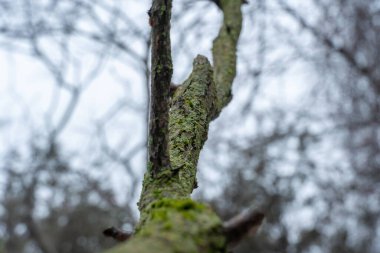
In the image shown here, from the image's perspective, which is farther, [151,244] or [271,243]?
[271,243]

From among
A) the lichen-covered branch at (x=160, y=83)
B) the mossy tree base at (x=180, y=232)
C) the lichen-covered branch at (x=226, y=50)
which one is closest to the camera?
the mossy tree base at (x=180, y=232)

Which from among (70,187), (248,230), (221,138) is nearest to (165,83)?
(248,230)

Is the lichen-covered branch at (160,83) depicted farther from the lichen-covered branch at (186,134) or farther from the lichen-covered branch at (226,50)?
the lichen-covered branch at (226,50)

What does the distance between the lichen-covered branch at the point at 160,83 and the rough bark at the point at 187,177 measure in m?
0.01

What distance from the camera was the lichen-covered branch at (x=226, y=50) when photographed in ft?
4.66

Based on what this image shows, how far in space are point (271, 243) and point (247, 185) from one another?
0.86 meters

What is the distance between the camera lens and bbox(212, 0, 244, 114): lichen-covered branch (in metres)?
1.42

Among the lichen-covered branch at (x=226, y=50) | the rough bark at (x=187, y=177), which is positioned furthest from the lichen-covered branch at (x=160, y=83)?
the lichen-covered branch at (x=226, y=50)

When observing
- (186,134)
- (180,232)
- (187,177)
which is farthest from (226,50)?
(180,232)

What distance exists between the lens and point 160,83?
31.3 inches

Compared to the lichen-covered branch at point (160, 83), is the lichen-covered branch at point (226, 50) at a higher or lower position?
higher

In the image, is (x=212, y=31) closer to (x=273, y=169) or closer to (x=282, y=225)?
(x=273, y=169)

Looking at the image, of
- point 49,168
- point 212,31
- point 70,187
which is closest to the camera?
point 212,31

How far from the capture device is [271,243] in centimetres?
652
